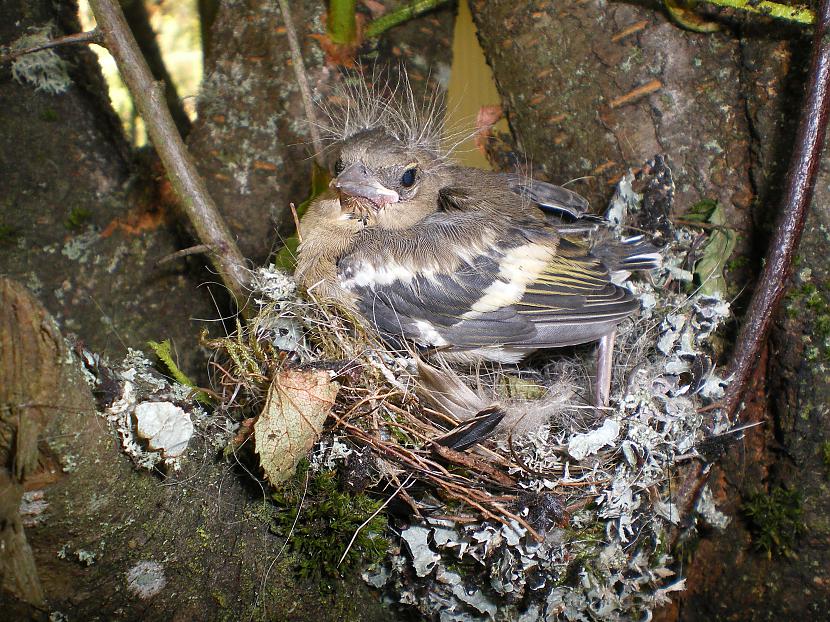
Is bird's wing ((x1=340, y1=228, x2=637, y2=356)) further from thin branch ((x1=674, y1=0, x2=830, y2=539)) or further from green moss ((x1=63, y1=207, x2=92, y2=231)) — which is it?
green moss ((x1=63, y1=207, x2=92, y2=231))

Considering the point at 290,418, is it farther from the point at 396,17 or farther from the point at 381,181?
the point at 396,17

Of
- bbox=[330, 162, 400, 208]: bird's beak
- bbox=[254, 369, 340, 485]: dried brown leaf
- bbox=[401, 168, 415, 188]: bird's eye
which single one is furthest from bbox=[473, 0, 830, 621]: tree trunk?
bbox=[254, 369, 340, 485]: dried brown leaf

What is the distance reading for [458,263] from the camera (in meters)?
1.57

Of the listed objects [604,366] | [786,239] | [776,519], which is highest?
[786,239]

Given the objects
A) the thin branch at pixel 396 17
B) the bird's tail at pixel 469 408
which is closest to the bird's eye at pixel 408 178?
the bird's tail at pixel 469 408

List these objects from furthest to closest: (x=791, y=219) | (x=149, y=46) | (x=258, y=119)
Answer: (x=149, y=46), (x=258, y=119), (x=791, y=219)

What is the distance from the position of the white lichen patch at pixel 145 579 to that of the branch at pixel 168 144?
69 cm

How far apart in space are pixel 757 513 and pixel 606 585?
1.48 feet

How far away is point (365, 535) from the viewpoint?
4.36 ft

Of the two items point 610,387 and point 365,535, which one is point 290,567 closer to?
point 365,535

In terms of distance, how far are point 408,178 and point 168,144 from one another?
615 millimetres

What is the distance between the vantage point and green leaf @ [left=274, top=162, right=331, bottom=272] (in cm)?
172

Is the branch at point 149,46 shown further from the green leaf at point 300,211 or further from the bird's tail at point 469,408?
the bird's tail at point 469,408

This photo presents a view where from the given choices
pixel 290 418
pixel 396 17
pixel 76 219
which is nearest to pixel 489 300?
pixel 290 418
